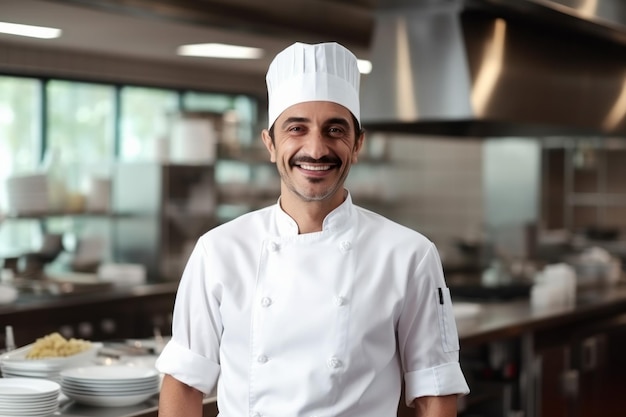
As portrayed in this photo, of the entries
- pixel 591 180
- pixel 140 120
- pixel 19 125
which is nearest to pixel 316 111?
pixel 19 125

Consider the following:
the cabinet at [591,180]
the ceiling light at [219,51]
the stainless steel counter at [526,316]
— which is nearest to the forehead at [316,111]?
the stainless steel counter at [526,316]

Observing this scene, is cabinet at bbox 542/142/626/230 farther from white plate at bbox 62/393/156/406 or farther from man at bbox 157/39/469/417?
man at bbox 157/39/469/417

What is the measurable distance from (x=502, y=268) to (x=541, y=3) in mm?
2362

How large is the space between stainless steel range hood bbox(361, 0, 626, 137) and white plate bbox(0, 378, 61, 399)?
241cm

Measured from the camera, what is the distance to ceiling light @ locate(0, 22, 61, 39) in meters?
5.07

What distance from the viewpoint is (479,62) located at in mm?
4426

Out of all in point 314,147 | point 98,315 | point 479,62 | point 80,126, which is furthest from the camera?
point 80,126

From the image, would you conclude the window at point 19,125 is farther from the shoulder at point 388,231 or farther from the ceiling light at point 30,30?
the shoulder at point 388,231

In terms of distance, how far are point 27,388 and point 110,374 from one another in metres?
0.25

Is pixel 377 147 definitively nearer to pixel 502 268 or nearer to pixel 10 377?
pixel 502 268

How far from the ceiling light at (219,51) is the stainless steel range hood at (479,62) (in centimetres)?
145

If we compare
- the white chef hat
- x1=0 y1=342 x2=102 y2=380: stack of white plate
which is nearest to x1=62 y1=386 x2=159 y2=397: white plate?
x1=0 y1=342 x2=102 y2=380: stack of white plate

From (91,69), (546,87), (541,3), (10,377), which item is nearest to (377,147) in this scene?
(91,69)

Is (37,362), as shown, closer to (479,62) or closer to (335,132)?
(335,132)
